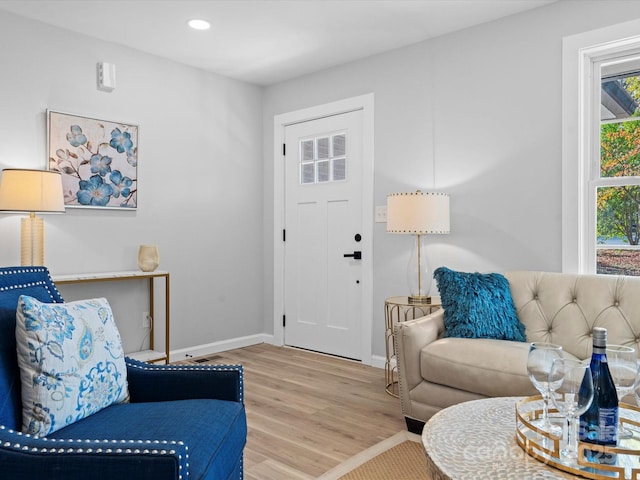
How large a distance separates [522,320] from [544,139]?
117 centimetres

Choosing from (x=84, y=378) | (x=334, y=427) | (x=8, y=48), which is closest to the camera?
(x=84, y=378)

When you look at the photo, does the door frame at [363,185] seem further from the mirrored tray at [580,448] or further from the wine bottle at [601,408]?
the wine bottle at [601,408]

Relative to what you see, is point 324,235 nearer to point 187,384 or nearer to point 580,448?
point 187,384

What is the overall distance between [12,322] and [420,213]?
90.8 inches

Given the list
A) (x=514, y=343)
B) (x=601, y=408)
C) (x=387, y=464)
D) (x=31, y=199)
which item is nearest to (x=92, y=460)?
(x=601, y=408)

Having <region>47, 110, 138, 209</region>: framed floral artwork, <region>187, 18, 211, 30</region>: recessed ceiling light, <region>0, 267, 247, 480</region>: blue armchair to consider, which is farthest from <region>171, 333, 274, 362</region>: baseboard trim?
<region>187, 18, 211, 30</region>: recessed ceiling light

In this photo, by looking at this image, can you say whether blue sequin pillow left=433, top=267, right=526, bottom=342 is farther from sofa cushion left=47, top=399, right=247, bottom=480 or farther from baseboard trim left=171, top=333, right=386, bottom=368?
sofa cushion left=47, top=399, right=247, bottom=480

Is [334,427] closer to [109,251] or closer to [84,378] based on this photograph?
[84,378]

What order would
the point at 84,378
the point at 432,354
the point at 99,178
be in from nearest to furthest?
the point at 84,378 < the point at 432,354 < the point at 99,178

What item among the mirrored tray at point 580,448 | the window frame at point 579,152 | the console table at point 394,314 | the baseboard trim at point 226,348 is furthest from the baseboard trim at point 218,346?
the mirrored tray at point 580,448

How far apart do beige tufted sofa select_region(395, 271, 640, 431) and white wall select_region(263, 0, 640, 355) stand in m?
0.40

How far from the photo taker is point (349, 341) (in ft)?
13.5

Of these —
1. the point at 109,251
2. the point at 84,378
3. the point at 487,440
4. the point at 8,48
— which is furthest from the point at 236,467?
the point at 8,48

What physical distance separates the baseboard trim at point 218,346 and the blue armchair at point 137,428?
231cm
